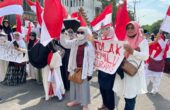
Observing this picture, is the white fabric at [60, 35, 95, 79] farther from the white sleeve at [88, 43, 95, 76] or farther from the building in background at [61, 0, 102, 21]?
the building in background at [61, 0, 102, 21]

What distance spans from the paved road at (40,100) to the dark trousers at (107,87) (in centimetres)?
52

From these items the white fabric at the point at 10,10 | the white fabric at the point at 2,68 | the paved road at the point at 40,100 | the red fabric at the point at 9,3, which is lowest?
the paved road at the point at 40,100

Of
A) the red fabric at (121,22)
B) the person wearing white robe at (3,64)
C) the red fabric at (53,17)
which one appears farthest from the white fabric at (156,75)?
the person wearing white robe at (3,64)

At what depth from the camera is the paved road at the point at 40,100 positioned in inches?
237

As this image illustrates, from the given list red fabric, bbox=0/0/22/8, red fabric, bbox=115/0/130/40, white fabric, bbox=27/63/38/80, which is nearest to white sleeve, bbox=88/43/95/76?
red fabric, bbox=115/0/130/40

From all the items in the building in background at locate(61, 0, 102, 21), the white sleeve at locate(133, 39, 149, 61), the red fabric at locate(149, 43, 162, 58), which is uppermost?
the building in background at locate(61, 0, 102, 21)

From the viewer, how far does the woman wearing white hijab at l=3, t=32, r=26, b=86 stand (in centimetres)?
759

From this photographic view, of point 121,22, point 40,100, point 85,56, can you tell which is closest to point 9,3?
point 40,100

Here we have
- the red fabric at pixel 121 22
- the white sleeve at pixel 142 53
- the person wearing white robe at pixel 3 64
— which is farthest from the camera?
the person wearing white robe at pixel 3 64

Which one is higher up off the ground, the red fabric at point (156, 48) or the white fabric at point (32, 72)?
the red fabric at point (156, 48)

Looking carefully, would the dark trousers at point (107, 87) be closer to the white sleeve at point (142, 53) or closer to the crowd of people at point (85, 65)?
the crowd of people at point (85, 65)

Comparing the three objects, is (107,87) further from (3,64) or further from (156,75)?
(3,64)

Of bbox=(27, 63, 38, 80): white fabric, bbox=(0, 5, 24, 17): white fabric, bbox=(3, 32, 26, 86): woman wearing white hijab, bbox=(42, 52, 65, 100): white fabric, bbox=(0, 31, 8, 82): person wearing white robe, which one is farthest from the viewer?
bbox=(27, 63, 38, 80): white fabric

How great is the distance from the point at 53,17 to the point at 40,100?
7.33 ft
